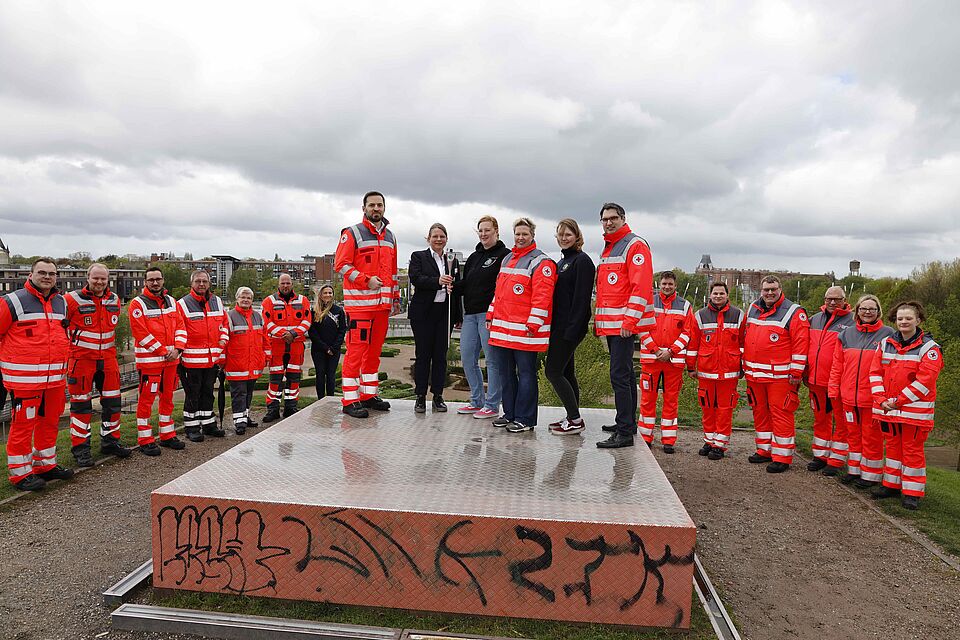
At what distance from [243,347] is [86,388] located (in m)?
2.47

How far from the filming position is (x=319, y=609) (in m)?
4.25

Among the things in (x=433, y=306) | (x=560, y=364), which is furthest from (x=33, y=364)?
(x=560, y=364)

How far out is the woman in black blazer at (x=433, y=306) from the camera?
21.5 feet

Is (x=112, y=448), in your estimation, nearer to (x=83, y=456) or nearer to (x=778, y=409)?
(x=83, y=456)

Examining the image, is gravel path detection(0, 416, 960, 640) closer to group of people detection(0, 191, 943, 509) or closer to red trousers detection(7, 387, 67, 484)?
red trousers detection(7, 387, 67, 484)

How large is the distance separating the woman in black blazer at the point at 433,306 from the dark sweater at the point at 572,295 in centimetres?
128

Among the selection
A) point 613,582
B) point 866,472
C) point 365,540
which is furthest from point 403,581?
point 866,472

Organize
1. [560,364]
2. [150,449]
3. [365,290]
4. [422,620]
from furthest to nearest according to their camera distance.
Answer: [150,449], [365,290], [560,364], [422,620]

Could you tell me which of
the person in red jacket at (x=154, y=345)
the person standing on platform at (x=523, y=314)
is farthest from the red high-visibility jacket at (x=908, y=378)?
the person in red jacket at (x=154, y=345)

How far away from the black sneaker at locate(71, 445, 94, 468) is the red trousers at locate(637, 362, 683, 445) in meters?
7.96

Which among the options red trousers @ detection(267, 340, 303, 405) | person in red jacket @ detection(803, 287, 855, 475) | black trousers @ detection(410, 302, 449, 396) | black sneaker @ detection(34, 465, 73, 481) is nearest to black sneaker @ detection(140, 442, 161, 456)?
black sneaker @ detection(34, 465, 73, 481)

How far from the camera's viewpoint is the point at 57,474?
723 cm

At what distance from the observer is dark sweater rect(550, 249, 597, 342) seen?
5.75 m

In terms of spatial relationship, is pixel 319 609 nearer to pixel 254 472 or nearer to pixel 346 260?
pixel 254 472
